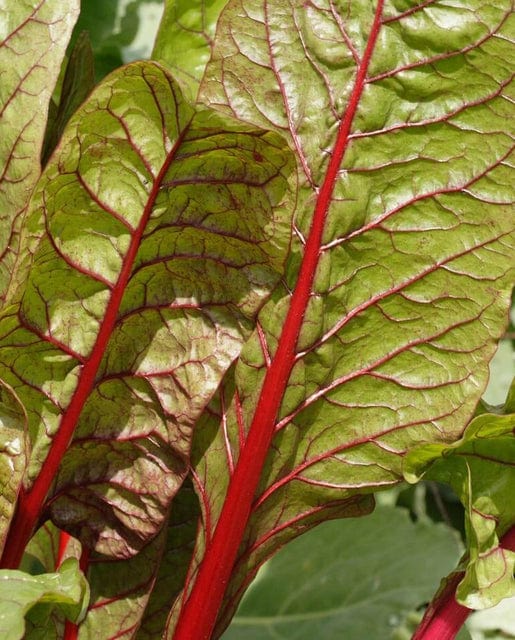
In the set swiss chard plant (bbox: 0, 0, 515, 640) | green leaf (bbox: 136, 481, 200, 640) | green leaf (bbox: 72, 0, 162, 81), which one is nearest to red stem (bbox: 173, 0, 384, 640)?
swiss chard plant (bbox: 0, 0, 515, 640)

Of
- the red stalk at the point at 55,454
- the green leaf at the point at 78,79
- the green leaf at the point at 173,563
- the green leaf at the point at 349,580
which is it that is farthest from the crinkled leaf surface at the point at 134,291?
the green leaf at the point at 349,580

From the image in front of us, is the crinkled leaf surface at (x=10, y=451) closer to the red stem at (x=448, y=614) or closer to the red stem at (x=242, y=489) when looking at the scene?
the red stem at (x=242, y=489)

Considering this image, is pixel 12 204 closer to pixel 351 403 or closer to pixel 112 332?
pixel 112 332

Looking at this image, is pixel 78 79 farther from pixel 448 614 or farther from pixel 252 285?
pixel 448 614

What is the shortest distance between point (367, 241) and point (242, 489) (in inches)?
10.3

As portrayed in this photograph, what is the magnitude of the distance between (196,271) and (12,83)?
0.25m

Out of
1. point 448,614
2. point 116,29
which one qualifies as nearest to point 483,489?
point 448,614

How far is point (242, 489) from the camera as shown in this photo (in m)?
0.94

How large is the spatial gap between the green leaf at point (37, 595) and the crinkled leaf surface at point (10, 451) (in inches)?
2.8

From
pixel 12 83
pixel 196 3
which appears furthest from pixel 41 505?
pixel 196 3

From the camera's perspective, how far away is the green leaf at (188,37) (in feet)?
3.17

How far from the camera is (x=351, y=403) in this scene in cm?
95

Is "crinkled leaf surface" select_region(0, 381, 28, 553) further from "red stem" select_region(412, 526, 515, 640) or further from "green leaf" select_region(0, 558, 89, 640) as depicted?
"red stem" select_region(412, 526, 515, 640)

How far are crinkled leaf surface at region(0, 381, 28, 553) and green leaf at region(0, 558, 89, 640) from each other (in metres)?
0.07
